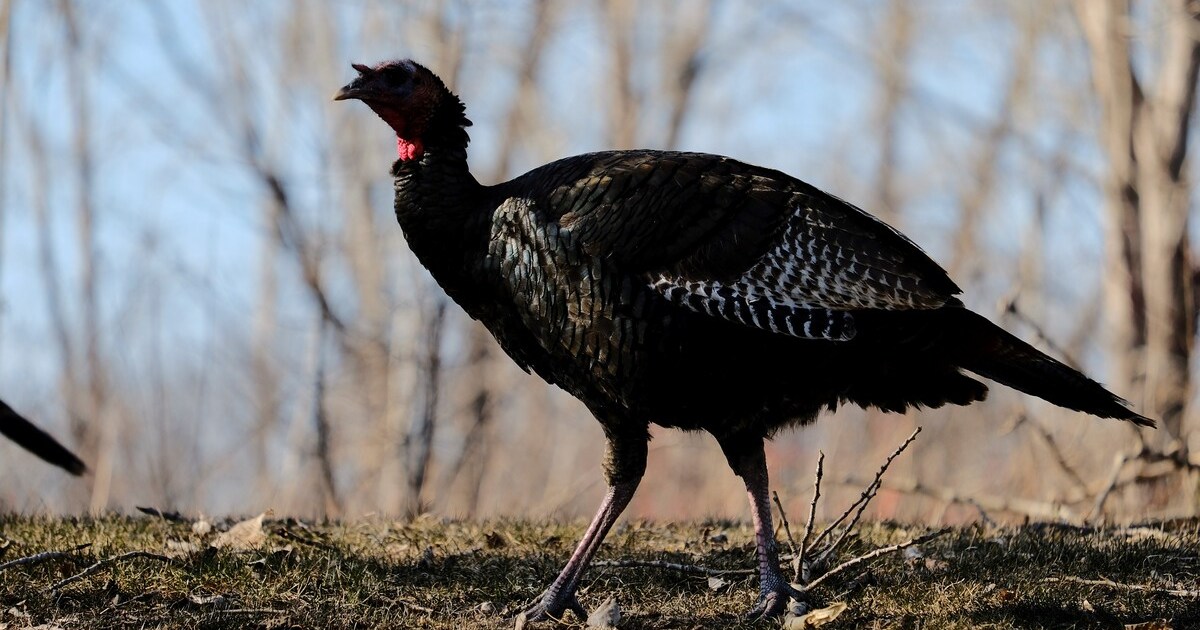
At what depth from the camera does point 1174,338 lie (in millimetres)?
10883

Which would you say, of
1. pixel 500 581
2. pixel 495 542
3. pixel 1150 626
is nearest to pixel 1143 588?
pixel 1150 626

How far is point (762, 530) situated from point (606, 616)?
2.27ft

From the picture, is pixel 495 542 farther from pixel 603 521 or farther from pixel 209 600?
pixel 209 600

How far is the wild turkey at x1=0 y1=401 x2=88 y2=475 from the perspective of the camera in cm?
557

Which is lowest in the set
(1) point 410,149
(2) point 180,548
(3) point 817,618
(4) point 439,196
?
(2) point 180,548

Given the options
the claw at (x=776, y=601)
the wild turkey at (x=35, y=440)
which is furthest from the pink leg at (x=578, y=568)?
the wild turkey at (x=35, y=440)

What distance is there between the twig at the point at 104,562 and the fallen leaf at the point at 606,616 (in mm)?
1659

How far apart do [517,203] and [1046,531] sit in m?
3.03

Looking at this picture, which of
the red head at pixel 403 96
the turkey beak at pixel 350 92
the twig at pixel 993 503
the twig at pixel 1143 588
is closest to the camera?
the twig at pixel 1143 588

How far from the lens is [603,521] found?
4.80m

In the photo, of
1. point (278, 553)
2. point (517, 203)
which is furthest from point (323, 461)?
point (517, 203)

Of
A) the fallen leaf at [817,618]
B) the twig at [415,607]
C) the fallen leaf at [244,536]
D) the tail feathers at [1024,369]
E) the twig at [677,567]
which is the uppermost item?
the tail feathers at [1024,369]

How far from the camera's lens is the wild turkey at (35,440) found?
5574mm

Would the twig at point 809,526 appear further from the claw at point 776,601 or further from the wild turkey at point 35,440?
the wild turkey at point 35,440
